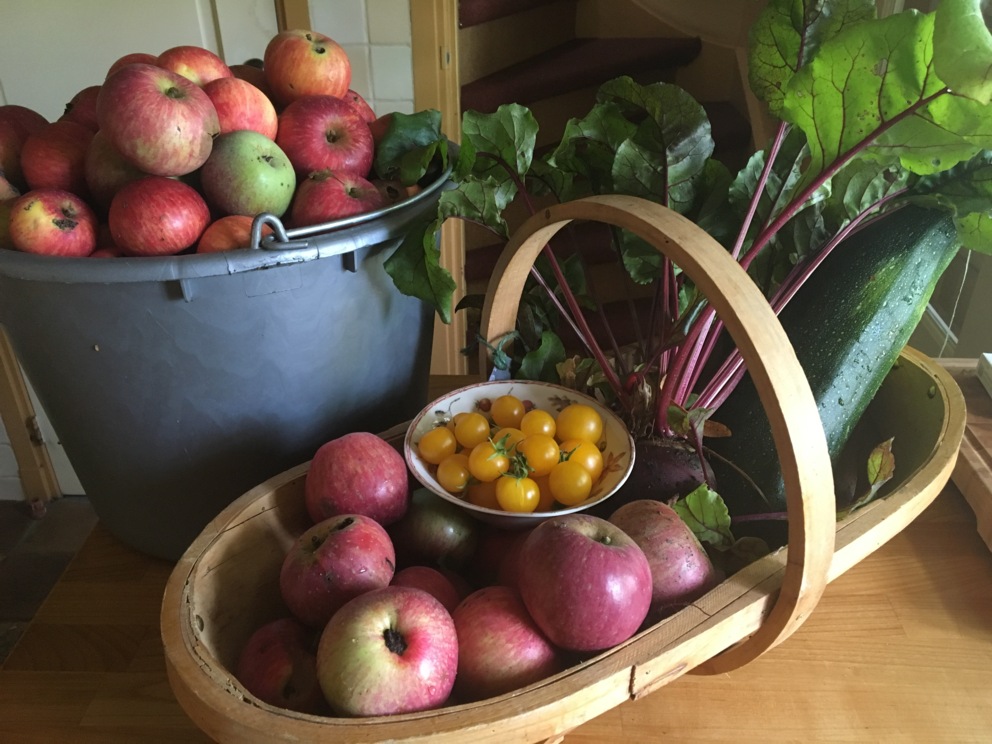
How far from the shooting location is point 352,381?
0.64 metres

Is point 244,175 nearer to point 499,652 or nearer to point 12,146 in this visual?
point 12,146

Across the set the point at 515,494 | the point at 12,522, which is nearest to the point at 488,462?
the point at 515,494

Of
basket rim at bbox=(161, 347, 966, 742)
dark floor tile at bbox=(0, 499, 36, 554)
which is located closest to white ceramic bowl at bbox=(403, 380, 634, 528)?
basket rim at bbox=(161, 347, 966, 742)

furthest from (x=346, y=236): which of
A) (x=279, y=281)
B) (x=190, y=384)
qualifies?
(x=190, y=384)

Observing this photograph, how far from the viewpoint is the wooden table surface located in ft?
1.76

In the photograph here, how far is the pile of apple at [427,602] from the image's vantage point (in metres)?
0.44

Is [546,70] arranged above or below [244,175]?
below

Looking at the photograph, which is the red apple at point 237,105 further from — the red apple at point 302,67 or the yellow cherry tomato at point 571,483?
the yellow cherry tomato at point 571,483

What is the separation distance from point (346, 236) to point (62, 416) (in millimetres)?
291

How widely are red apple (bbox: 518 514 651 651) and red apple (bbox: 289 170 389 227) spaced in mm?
310

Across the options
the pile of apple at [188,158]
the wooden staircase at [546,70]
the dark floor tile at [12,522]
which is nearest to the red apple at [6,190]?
the pile of apple at [188,158]

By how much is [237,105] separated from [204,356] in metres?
0.23

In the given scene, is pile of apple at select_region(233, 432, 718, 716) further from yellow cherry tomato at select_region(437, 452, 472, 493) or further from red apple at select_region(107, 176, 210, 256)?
red apple at select_region(107, 176, 210, 256)

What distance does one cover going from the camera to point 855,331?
0.71 meters
